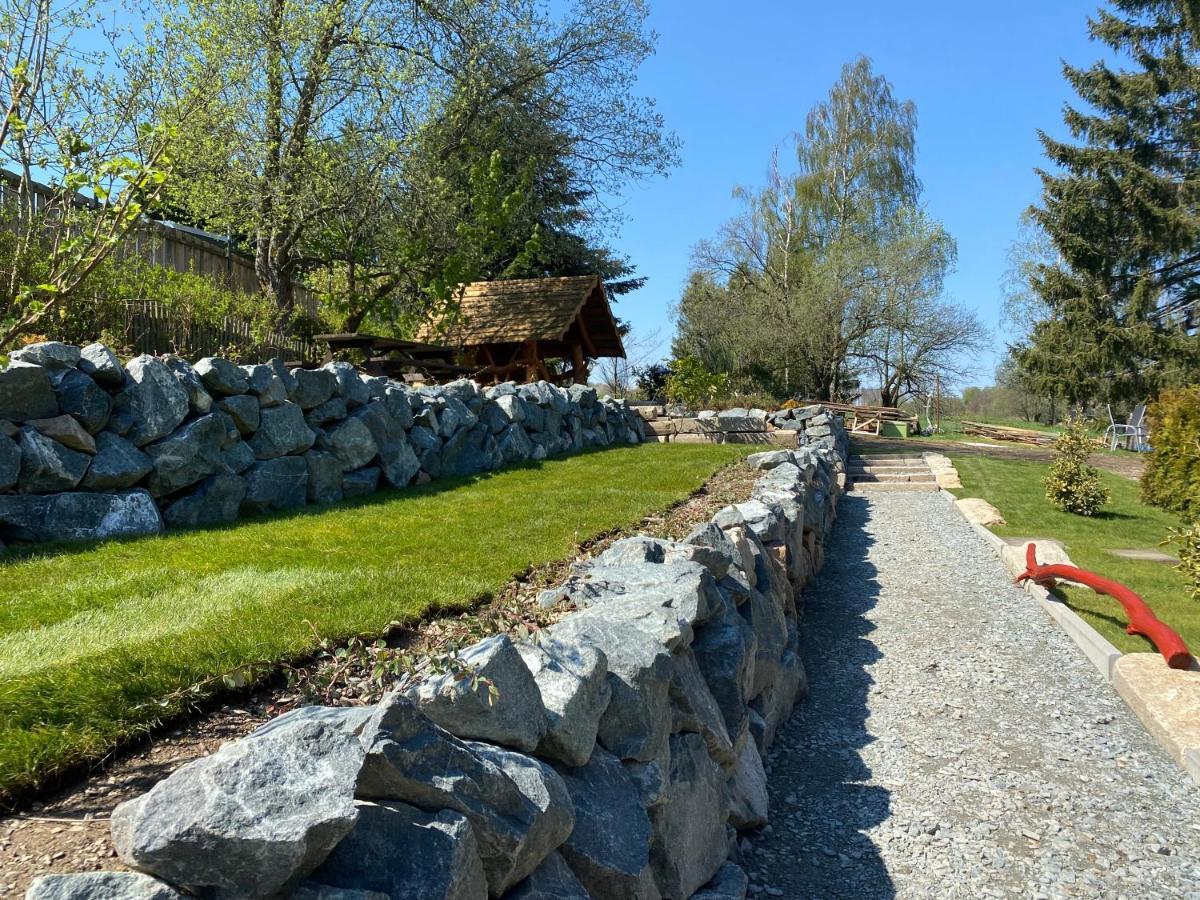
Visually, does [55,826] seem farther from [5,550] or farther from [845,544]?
[845,544]

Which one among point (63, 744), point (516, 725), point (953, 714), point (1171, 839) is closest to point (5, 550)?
point (63, 744)

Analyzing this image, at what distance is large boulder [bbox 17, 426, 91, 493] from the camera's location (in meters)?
5.22

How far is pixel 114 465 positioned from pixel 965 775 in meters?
5.52

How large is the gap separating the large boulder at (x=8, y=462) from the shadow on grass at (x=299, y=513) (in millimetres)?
387

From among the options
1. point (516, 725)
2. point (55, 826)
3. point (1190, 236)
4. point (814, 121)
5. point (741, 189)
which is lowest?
point (55, 826)

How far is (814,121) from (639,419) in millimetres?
22587

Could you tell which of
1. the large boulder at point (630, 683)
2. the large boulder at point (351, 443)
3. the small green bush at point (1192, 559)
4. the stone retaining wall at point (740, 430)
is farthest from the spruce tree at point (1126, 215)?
the large boulder at point (630, 683)

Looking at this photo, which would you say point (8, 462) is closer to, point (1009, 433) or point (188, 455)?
point (188, 455)

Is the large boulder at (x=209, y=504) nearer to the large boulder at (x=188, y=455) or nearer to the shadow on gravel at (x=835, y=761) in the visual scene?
the large boulder at (x=188, y=455)

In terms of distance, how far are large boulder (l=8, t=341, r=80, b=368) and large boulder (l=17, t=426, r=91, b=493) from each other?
466 mm

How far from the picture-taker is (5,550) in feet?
16.3

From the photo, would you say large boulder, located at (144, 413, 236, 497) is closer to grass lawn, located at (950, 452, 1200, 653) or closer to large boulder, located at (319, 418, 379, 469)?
large boulder, located at (319, 418, 379, 469)

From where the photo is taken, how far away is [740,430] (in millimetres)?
16375

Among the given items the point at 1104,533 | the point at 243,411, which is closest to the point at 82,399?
the point at 243,411
